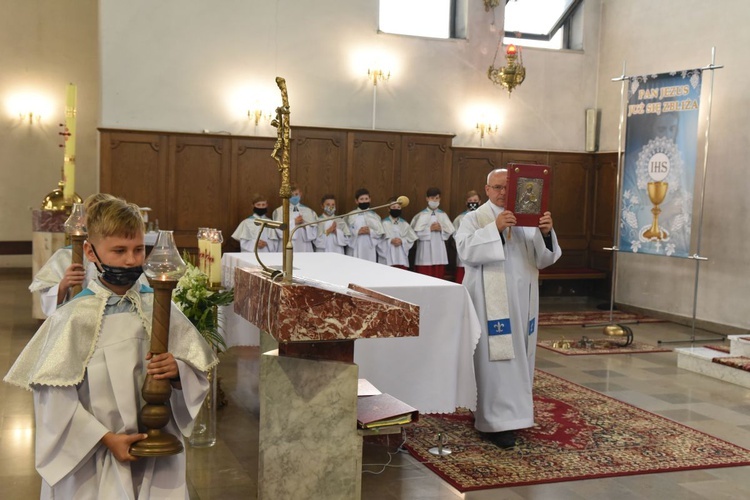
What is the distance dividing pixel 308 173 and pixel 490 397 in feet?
24.2

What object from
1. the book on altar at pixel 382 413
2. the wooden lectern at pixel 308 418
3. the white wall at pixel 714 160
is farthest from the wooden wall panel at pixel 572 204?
the wooden lectern at pixel 308 418

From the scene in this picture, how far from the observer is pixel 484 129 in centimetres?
1320

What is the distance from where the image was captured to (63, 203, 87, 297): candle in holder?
3.17m

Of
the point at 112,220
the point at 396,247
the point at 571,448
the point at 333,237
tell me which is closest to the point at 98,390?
the point at 112,220

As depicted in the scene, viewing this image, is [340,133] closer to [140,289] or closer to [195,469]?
[195,469]

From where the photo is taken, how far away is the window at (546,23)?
44.3 feet

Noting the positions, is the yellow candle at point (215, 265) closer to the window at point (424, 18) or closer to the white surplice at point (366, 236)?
the white surplice at point (366, 236)

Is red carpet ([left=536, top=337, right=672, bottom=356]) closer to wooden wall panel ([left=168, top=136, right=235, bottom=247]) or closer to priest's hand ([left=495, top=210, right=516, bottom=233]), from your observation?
priest's hand ([left=495, top=210, right=516, bottom=233])

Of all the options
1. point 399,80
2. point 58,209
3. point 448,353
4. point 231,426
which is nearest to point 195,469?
point 231,426

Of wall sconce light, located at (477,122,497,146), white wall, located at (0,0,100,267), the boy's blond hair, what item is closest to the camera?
the boy's blond hair

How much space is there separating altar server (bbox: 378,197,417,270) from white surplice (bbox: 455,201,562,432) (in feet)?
21.9

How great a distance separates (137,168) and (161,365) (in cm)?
957

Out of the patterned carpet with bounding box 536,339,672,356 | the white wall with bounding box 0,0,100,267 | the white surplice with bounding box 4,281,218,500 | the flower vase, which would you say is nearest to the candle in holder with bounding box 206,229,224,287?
the flower vase

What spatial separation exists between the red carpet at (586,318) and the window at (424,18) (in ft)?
15.5
